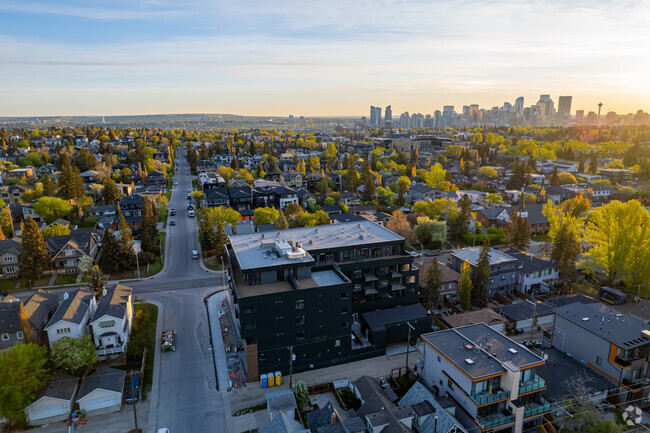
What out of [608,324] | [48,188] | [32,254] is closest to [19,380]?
[32,254]

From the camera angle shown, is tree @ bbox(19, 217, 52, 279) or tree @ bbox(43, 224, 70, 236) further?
tree @ bbox(43, 224, 70, 236)

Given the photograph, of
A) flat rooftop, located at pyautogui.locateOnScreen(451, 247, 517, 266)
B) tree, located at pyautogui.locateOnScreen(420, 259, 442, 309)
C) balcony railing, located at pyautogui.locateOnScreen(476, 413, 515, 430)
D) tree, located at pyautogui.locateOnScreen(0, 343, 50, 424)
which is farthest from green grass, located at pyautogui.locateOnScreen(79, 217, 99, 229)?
balcony railing, located at pyautogui.locateOnScreen(476, 413, 515, 430)

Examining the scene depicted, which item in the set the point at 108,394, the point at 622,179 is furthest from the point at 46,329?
the point at 622,179

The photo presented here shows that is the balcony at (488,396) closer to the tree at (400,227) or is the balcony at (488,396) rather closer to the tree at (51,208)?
the tree at (400,227)

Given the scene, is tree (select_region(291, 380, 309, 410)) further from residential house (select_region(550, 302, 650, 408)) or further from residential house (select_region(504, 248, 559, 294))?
residential house (select_region(504, 248, 559, 294))

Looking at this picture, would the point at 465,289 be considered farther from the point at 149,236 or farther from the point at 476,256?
the point at 149,236
